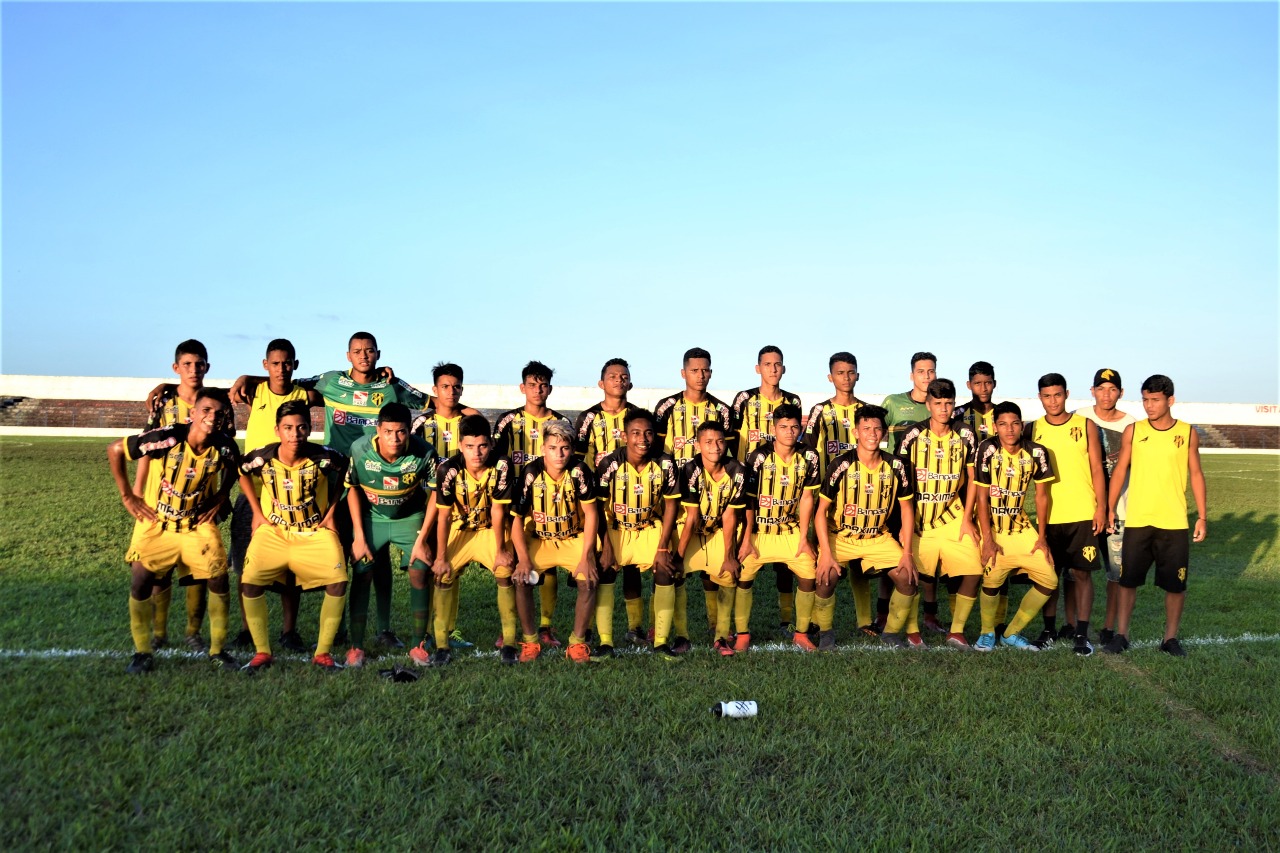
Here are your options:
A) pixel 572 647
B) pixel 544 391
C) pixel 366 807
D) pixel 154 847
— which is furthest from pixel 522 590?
pixel 154 847

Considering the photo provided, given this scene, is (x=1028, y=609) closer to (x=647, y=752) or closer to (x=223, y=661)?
(x=647, y=752)

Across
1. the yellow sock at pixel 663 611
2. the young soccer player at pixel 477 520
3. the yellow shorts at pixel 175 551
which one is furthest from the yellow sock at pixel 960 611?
the yellow shorts at pixel 175 551

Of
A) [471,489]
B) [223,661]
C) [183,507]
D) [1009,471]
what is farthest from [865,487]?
[183,507]

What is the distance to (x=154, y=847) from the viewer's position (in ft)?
10.6

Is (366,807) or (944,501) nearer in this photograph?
(366,807)

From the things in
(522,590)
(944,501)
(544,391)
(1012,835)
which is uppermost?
(544,391)

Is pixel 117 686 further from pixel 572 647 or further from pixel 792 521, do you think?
pixel 792 521

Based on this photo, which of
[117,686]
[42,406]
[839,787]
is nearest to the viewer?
[839,787]

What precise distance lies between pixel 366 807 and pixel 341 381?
3.79m

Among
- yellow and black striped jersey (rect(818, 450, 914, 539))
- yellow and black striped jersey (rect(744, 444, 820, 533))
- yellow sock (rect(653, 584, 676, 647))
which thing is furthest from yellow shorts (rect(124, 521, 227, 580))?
yellow and black striped jersey (rect(818, 450, 914, 539))

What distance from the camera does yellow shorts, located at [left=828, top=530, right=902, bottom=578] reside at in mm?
6371

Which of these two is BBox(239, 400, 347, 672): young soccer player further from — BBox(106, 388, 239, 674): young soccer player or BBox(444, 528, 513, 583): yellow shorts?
BBox(444, 528, 513, 583): yellow shorts

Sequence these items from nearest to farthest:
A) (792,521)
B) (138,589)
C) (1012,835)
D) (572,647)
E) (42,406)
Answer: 1. (1012,835)
2. (138,589)
3. (572,647)
4. (792,521)
5. (42,406)

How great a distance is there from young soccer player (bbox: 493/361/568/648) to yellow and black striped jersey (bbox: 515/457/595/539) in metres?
0.29
